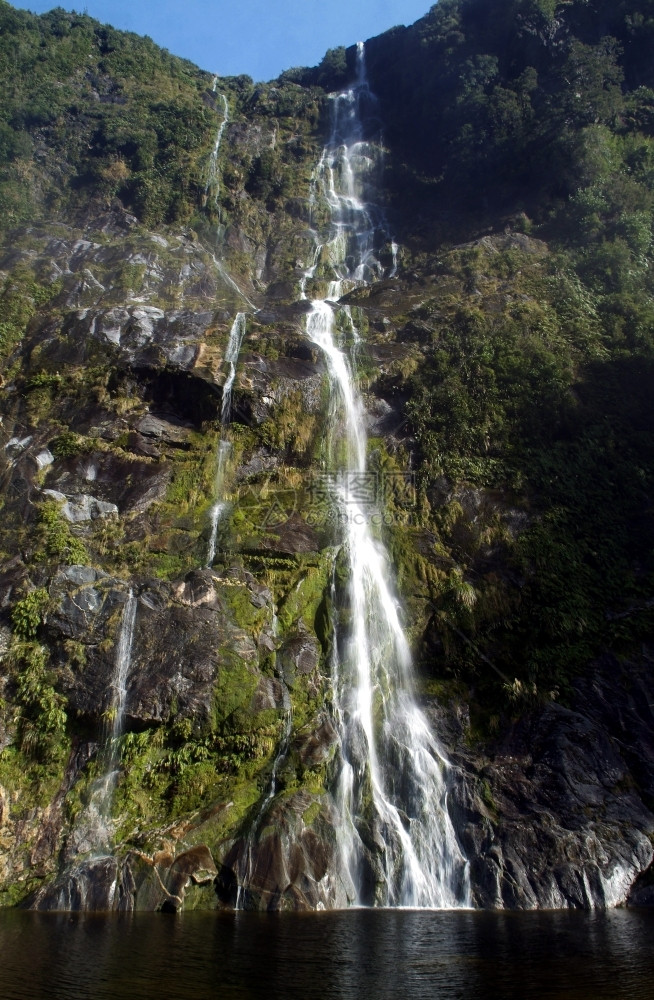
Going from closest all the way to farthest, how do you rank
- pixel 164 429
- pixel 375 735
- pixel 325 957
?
pixel 325 957
pixel 375 735
pixel 164 429

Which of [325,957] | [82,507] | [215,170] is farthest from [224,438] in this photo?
[215,170]

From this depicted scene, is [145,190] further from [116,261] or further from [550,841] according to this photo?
[550,841]

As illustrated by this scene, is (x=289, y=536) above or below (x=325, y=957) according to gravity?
above

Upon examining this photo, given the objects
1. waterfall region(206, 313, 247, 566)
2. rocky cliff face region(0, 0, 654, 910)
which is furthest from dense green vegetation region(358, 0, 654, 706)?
waterfall region(206, 313, 247, 566)

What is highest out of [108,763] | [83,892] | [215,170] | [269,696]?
[215,170]

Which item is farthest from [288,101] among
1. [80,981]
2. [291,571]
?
[80,981]

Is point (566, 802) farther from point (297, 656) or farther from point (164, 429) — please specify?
point (164, 429)

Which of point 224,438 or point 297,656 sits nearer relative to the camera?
point 297,656
